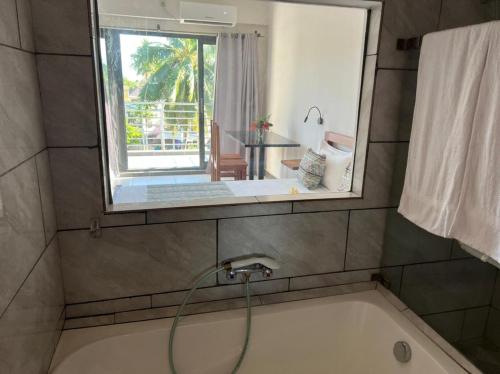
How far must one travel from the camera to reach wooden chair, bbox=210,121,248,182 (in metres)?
1.78

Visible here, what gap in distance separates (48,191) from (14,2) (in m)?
0.54

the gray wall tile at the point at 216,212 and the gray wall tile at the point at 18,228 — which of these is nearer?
the gray wall tile at the point at 18,228

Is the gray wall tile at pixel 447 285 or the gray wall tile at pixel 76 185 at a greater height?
the gray wall tile at pixel 76 185

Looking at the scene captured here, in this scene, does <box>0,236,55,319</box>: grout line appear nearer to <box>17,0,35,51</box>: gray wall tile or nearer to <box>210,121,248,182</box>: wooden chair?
<box>17,0,35,51</box>: gray wall tile

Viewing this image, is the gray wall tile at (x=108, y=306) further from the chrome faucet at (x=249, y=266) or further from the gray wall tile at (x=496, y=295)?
the gray wall tile at (x=496, y=295)

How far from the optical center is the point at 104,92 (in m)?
1.27

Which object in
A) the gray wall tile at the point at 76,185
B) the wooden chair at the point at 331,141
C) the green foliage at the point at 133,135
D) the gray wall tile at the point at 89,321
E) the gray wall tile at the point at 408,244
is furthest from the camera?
the wooden chair at the point at 331,141

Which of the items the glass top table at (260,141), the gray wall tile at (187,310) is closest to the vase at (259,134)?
the glass top table at (260,141)

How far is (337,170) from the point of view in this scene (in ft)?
5.75

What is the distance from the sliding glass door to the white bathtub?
660 mm

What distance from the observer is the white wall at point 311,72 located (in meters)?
1.62

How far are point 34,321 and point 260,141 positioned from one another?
4.78ft

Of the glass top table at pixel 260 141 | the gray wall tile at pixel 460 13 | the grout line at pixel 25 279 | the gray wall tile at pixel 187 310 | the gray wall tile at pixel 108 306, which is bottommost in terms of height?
the gray wall tile at pixel 187 310

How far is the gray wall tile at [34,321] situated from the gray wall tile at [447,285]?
1351 millimetres
